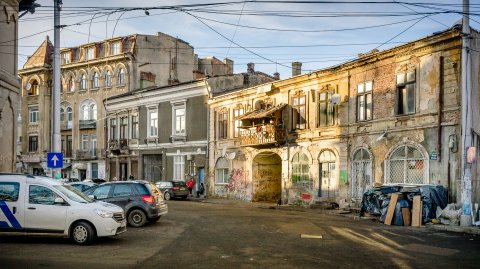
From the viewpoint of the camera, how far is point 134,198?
1783 centimetres

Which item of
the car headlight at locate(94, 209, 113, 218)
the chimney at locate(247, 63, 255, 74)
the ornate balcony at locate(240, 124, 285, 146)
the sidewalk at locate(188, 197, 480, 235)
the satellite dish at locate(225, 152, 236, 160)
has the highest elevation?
the chimney at locate(247, 63, 255, 74)

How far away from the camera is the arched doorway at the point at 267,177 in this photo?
1352 inches

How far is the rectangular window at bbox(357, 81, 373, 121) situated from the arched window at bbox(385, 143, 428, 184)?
281cm

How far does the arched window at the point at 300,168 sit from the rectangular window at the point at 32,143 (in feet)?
125

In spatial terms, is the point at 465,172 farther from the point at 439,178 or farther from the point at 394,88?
the point at 394,88

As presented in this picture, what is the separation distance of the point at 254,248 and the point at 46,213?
555 centimetres

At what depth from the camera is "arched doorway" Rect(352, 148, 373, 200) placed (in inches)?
993

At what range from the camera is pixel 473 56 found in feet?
68.5

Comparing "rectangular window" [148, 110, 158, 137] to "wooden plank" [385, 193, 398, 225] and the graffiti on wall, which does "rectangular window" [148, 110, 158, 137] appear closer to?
the graffiti on wall

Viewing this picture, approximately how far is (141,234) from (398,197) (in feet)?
35.6

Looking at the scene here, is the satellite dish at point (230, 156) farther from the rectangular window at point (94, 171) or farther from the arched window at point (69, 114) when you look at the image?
the arched window at point (69, 114)

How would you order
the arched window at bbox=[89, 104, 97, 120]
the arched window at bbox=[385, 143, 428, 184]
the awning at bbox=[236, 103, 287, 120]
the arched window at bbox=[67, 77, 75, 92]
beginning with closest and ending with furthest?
the arched window at bbox=[385, 143, 428, 184], the awning at bbox=[236, 103, 287, 120], the arched window at bbox=[89, 104, 97, 120], the arched window at bbox=[67, 77, 75, 92]

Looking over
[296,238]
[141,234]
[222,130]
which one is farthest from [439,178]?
[222,130]

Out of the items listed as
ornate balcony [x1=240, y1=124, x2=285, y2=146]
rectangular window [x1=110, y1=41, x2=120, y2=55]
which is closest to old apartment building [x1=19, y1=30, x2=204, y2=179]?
rectangular window [x1=110, y1=41, x2=120, y2=55]
